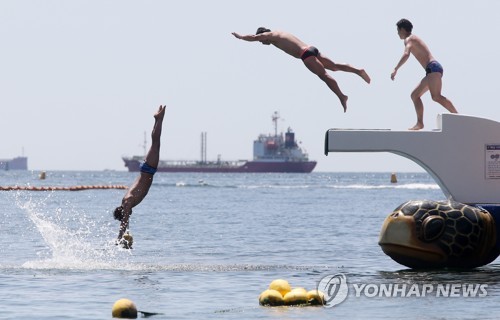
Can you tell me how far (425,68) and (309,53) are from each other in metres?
3.21

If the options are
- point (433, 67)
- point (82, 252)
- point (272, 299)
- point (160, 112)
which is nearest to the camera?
point (272, 299)

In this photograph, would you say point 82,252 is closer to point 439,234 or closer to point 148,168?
point 148,168

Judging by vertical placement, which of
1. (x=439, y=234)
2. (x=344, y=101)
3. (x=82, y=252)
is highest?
(x=344, y=101)

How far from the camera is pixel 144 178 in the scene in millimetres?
22297

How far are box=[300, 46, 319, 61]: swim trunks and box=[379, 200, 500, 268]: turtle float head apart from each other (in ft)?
12.0

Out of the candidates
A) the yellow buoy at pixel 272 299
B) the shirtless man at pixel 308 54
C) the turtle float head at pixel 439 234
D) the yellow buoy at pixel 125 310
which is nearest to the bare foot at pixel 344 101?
the shirtless man at pixel 308 54

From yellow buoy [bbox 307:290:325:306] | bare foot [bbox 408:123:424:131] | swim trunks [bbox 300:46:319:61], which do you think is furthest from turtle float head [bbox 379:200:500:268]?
yellow buoy [bbox 307:290:325:306]

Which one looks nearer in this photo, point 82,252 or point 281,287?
point 281,287

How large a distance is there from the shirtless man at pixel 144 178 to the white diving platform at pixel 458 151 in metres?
4.51

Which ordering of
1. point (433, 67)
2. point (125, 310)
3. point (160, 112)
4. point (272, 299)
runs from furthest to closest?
point (433, 67) → point (160, 112) → point (272, 299) → point (125, 310)

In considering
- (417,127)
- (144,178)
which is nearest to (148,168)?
(144,178)

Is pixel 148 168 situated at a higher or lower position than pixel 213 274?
higher

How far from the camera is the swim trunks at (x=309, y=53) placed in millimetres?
21859

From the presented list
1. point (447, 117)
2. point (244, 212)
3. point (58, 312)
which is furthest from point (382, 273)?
point (244, 212)
